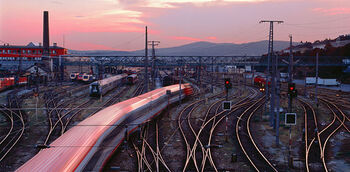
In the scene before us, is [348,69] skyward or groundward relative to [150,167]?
skyward

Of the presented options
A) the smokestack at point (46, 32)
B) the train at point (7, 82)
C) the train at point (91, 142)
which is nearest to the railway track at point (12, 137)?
the train at point (91, 142)

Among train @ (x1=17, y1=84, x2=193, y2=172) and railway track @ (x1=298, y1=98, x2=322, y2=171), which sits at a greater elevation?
train @ (x1=17, y1=84, x2=193, y2=172)

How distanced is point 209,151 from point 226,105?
4.41 metres

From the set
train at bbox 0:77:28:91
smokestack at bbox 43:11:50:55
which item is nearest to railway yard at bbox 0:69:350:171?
train at bbox 0:77:28:91

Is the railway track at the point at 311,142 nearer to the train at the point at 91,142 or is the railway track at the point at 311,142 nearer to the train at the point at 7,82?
the train at the point at 91,142

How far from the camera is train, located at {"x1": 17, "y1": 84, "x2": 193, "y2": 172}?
895 cm

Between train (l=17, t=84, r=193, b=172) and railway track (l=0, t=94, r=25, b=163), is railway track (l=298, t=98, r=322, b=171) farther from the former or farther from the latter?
railway track (l=0, t=94, r=25, b=163)

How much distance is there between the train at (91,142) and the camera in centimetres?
895

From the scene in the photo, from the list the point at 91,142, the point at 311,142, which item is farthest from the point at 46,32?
the point at 91,142

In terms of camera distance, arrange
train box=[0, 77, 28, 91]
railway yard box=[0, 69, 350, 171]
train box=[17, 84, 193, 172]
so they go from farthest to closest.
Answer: train box=[0, 77, 28, 91], railway yard box=[0, 69, 350, 171], train box=[17, 84, 193, 172]

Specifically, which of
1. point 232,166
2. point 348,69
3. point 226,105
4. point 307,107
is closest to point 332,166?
point 232,166

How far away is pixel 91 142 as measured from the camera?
11.2 m

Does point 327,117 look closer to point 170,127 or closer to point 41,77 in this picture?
point 170,127

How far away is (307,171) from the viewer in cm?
1359
